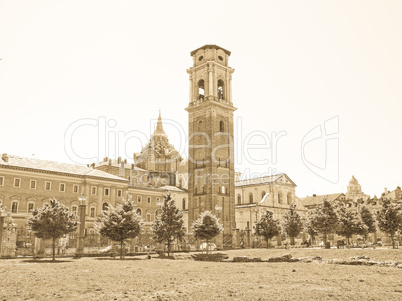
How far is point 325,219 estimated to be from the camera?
43.0 meters

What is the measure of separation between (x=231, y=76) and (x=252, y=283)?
53390 mm

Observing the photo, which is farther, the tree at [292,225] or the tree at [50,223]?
the tree at [292,225]

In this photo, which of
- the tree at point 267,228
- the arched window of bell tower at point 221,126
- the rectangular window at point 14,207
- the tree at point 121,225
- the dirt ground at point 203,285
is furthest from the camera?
the arched window of bell tower at point 221,126

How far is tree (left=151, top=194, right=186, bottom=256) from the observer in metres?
36.4

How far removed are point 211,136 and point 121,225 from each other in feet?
99.0

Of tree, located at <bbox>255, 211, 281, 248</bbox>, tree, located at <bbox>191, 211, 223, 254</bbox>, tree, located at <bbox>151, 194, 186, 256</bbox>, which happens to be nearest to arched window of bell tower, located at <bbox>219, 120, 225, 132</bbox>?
tree, located at <bbox>255, 211, 281, 248</bbox>

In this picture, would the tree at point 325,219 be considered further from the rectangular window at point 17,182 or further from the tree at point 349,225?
the rectangular window at point 17,182

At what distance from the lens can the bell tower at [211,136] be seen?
5862 centimetres

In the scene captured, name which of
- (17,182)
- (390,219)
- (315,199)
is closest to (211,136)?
(17,182)

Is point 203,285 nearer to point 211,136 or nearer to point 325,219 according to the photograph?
point 325,219

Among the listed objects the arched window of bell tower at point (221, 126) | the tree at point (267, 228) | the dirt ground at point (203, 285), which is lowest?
the dirt ground at point (203, 285)

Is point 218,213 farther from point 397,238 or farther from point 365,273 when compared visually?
point 365,273

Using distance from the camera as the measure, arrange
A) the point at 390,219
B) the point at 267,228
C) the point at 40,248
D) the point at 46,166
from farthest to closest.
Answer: the point at 46,166, the point at 267,228, the point at 390,219, the point at 40,248

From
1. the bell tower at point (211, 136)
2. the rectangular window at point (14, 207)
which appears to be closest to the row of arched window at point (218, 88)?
the bell tower at point (211, 136)
